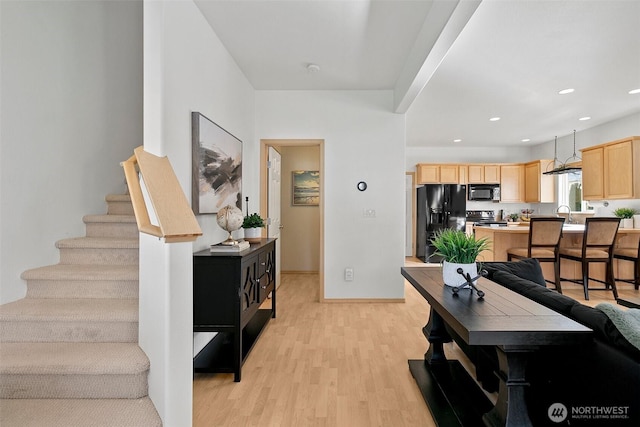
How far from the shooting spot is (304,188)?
5840 millimetres

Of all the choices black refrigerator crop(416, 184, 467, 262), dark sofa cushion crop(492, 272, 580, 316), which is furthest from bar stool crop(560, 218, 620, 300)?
dark sofa cushion crop(492, 272, 580, 316)

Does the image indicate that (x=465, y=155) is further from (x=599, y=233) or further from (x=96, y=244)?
(x=96, y=244)

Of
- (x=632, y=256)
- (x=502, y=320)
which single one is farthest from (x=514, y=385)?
(x=632, y=256)

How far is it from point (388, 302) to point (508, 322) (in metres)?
2.76

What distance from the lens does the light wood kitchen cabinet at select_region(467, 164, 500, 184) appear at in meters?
7.20

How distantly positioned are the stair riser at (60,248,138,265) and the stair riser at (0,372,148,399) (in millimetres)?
860

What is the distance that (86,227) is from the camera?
2.56m

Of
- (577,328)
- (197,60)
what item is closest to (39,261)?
(197,60)

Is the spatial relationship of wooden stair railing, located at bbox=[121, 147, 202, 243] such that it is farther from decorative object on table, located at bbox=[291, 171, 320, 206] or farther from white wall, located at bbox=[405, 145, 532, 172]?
white wall, located at bbox=[405, 145, 532, 172]

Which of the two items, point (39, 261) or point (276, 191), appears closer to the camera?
point (39, 261)

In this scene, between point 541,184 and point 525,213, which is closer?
point 541,184

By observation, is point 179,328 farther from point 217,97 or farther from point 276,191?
point 276,191

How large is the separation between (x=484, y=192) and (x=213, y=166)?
649 centimetres

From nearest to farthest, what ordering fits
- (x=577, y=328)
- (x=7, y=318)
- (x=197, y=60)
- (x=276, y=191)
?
1. (x=577, y=328)
2. (x=7, y=318)
3. (x=197, y=60)
4. (x=276, y=191)
